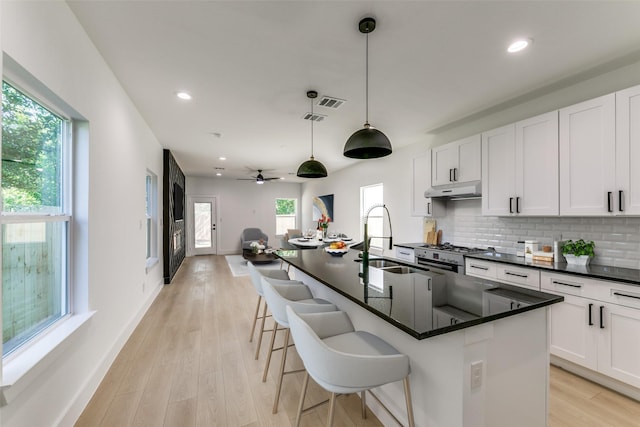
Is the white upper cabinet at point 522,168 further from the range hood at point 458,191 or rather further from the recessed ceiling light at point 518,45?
the recessed ceiling light at point 518,45

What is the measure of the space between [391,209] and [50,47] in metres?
5.04

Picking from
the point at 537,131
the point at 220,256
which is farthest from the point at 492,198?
the point at 220,256

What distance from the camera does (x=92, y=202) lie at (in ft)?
6.95

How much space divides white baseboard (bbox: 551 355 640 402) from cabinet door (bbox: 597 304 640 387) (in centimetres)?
10

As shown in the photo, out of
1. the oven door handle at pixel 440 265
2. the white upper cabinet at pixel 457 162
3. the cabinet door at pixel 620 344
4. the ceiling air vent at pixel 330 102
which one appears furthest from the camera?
the white upper cabinet at pixel 457 162

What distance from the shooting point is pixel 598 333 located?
7.21 feet

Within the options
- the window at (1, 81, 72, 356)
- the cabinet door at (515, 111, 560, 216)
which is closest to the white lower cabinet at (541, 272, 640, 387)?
the cabinet door at (515, 111, 560, 216)

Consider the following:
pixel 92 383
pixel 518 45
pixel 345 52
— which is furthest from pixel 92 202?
pixel 518 45

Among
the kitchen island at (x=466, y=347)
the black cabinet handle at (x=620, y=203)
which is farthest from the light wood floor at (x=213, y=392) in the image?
the black cabinet handle at (x=620, y=203)

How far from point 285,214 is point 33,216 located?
29.6 feet

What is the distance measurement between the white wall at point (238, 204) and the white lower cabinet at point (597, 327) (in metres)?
8.65

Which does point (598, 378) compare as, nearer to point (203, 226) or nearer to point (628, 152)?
point (628, 152)

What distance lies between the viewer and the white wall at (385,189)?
5.03 m

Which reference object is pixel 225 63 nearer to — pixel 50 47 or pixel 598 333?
pixel 50 47
